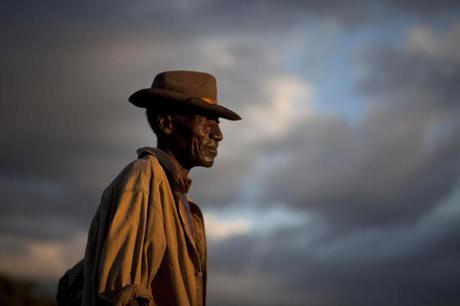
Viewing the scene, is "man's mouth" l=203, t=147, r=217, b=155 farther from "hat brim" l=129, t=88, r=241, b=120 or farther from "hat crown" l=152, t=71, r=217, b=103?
"hat crown" l=152, t=71, r=217, b=103

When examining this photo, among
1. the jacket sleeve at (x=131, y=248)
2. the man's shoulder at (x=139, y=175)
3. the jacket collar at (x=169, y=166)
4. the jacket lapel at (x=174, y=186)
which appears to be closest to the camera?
the jacket sleeve at (x=131, y=248)

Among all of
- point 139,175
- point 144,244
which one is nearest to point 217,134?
point 139,175

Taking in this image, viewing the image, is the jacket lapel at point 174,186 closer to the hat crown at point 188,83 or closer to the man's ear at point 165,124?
Answer: the man's ear at point 165,124

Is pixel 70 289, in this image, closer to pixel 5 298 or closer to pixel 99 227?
pixel 99 227

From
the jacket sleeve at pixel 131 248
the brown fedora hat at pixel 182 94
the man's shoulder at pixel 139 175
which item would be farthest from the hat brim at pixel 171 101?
the jacket sleeve at pixel 131 248

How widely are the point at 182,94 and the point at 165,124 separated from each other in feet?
0.78

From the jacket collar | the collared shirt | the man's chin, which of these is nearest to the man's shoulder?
the collared shirt

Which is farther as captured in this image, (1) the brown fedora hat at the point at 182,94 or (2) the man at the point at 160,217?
(1) the brown fedora hat at the point at 182,94

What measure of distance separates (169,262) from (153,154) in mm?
748

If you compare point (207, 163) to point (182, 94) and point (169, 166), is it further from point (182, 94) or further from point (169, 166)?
point (182, 94)

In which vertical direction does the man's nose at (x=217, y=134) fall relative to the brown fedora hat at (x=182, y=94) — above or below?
below

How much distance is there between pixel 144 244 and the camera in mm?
4238

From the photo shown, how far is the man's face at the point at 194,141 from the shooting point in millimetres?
4836

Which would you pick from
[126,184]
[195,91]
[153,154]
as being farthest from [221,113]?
[126,184]
